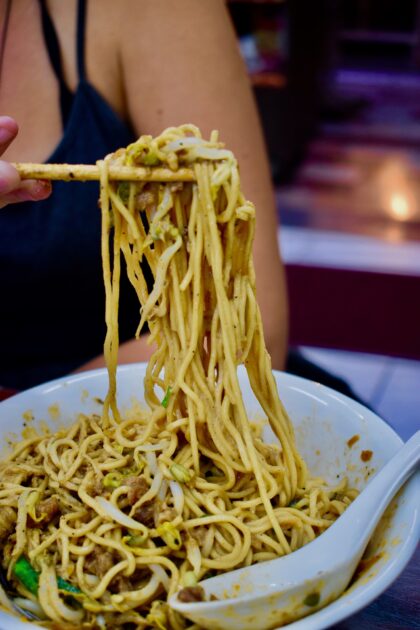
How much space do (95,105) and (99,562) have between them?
1149 mm

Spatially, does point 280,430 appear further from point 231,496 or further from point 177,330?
point 177,330

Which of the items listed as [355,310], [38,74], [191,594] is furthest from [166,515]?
[355,310]

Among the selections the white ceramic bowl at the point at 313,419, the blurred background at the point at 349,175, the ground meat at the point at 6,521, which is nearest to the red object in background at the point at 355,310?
the blurred background at the point at 349,175

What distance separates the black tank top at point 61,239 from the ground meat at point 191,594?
39.9 inches

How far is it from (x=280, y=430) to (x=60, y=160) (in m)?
0.91

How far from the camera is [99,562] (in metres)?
0.98

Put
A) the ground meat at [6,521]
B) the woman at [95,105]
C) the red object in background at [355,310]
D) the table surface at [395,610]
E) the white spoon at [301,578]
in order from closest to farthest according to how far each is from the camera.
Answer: the white spoon at [301,578], the table surface at [395,610], the ground meat at [6,521], the woman at [95,105], the red object in background at [355,310]

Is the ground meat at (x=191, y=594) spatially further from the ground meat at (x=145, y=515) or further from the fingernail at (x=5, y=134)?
the fingernail at (x=5, y=134)

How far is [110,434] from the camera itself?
3.90ft

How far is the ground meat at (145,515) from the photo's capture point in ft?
3.38

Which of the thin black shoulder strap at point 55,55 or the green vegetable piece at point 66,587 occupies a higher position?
the thin black shoulder strap at point 55,55

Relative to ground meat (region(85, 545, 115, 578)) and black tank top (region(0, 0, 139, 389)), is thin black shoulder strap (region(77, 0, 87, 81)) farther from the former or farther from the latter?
ground meat (region(85, 545, 115, 578))

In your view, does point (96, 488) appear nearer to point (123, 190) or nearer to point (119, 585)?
point (119, 585)

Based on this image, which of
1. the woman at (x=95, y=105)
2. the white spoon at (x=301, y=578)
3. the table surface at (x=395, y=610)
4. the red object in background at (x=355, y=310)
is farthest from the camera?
the red object in background at (x=355, y=310)
